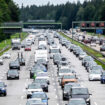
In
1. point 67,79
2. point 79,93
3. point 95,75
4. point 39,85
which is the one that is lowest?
point 95,75

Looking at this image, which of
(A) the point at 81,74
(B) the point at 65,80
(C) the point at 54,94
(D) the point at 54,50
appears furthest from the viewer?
(D) the point at 54,50

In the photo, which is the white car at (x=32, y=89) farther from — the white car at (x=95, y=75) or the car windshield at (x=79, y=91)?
the white car at (x=95, y=75)

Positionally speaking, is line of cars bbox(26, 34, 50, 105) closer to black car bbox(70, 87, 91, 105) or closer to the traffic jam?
the traffic jam

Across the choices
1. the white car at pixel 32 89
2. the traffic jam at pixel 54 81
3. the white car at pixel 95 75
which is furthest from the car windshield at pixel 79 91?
the white car at pixel 95 75

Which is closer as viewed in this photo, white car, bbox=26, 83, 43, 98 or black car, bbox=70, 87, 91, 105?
black car, bbox=70, 87, 91, 105

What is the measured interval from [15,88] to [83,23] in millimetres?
87473

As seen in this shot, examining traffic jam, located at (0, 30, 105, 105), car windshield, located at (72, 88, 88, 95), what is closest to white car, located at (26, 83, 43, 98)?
traffic jam, located at (0, 30, 105, 105)

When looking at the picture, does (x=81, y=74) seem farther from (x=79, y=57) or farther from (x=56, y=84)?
(x=79, y=57)

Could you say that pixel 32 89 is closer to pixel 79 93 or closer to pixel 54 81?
→ pixel 79 93

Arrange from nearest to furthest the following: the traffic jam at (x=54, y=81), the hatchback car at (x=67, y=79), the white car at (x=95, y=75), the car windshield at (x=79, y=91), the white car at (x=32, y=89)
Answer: the traffic jam at (x=54, y=81) → the car windshield at (x=79, y=91) → the white car at (x=32, y=89) → the hatchback car at (x=67, y=79) → the white car at (x=95, y=75)

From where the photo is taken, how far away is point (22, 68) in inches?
3061

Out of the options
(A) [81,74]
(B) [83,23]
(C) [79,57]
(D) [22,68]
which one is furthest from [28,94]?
(B) [83,23]

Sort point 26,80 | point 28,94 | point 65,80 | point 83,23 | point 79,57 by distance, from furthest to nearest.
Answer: point 83,23, point 79,57, point 26,80, point 65,80, point 28,94

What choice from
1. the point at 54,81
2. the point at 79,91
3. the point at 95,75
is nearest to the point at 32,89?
the point at 79,91
